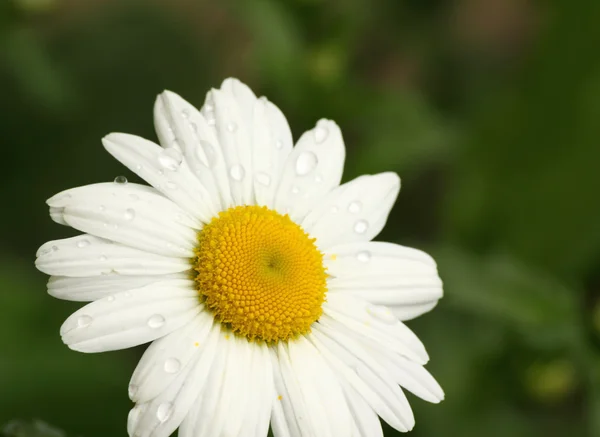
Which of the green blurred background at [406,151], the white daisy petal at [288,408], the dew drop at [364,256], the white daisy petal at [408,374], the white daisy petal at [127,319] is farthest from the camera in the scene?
the green blurred background at [406,151]

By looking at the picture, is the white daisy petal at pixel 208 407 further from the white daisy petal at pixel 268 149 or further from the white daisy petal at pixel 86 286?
the white daisy petal at pixel 268 149

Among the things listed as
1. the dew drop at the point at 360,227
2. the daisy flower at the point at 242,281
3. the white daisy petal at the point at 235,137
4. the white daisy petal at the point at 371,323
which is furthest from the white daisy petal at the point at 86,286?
the dew drop at the point at 360,227

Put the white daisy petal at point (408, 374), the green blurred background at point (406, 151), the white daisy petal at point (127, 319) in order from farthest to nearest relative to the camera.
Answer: the green blurred background at point (406, 151) → the white daisy petal at point (408, 374) → the white daisy petal at point (127, 319)

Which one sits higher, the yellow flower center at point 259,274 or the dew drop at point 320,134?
the dew drop at point 320,134

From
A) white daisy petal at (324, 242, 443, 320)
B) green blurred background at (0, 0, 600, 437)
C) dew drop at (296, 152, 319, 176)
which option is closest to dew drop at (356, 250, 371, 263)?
white daisy petal at (324, 242, 443, 320)

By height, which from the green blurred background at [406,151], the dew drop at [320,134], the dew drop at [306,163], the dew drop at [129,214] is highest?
the dew drop at [320,134]

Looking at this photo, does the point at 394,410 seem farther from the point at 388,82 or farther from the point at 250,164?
the point at 388,82
